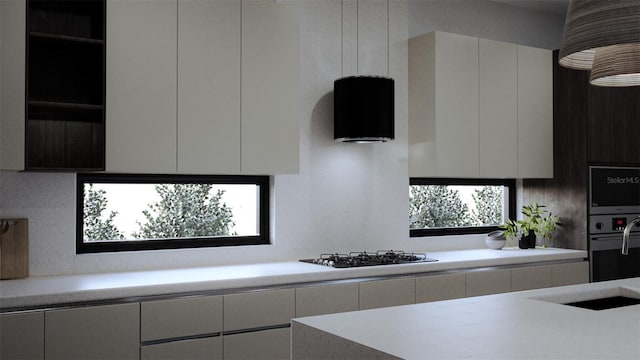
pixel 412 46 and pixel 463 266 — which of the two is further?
pixel 412 46

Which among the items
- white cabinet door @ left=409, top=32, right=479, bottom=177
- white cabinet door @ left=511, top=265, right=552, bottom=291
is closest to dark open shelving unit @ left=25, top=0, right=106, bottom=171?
white cabinet door @ left=409, top=32, right=479, bottom=177

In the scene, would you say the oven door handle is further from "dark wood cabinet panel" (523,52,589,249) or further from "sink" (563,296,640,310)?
"sink" (563,296,640,310)

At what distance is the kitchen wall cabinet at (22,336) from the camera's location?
2.64 metres

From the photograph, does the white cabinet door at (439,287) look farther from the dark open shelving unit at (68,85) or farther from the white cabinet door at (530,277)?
the dark open shelving unit at (68,85)

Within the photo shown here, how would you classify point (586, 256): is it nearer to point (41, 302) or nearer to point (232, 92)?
point (232, 92)

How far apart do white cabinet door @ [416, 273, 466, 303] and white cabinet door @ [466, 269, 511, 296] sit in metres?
0.07

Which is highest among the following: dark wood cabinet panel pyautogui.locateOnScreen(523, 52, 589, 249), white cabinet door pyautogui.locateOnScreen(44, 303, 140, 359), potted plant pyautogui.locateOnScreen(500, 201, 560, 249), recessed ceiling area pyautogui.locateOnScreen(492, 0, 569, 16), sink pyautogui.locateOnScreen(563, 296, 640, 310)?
recessed ceiling area pyautogui.locateOnScreen(492, 0, 569, 16)

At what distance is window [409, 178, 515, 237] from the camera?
15.5 feet

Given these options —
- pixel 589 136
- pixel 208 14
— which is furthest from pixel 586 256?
pixel 208 14

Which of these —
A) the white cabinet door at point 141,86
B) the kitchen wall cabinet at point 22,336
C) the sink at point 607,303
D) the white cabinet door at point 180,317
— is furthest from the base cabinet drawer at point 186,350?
the sink at point 607,303

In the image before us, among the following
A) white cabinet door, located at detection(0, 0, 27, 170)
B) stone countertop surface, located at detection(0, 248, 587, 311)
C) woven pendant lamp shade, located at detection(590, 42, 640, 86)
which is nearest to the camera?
woven pendant lamp shade, located at detection(590, 42, 640, 86)

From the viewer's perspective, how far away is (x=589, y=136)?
15.2 ft

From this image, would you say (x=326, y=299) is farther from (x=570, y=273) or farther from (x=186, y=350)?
(x=570, y=273)

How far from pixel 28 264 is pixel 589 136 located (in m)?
3.87
